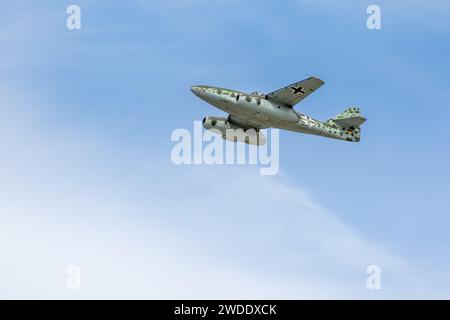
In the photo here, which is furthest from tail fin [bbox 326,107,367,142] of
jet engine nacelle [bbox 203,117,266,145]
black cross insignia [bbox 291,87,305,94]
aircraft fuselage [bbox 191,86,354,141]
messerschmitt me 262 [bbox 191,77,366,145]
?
black cross insignia [bbox 291,87,305,94]

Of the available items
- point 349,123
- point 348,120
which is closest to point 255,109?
point 348,120

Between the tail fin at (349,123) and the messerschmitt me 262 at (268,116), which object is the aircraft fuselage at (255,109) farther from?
the tail fin at (349,123)

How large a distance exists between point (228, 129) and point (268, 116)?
7486mm

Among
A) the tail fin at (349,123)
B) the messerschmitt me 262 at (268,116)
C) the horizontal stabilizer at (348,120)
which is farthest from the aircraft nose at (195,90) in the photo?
the horizontal stabilizer at (348,120)

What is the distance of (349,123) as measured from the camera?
7944 cm

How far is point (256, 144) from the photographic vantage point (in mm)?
78750

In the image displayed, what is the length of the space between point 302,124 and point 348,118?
7.35m

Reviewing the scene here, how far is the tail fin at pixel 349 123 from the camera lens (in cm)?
7931

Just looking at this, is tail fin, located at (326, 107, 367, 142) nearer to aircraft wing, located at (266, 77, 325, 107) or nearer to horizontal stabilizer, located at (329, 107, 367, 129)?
horizontal stabilizer, located at (329, 107, 367, 129)

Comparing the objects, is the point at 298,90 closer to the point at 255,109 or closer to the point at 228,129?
the point at 255,109
